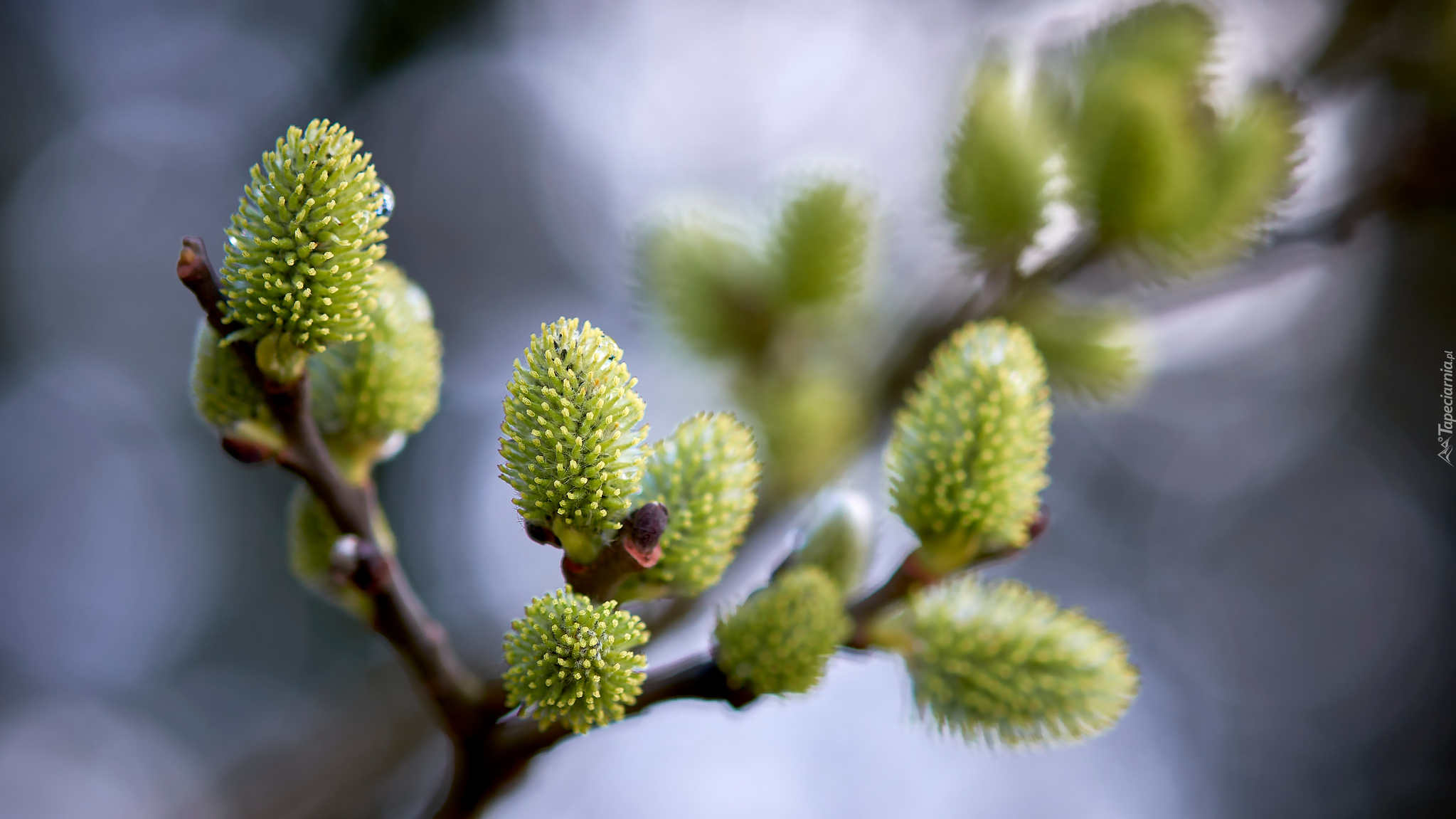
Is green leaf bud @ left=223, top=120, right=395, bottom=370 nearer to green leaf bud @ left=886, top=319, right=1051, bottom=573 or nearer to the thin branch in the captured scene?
the thin branch

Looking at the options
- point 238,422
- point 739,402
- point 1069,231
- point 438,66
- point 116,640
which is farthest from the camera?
point 438,66

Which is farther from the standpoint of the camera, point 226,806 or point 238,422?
point 226,806

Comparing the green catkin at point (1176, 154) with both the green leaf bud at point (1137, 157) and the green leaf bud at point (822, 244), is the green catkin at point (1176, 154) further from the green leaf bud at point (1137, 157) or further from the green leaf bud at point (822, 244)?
the green leaf bud at point (822, 244)

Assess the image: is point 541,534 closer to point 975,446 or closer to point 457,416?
point 975,446

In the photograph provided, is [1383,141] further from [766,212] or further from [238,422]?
[238,422]

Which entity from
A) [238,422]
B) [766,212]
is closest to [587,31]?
[766,212]

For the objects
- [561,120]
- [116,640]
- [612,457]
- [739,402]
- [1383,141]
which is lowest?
[1383,141]

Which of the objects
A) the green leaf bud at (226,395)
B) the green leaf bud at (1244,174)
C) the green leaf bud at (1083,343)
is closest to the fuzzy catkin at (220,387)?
the green leaf bud at (226,395)
